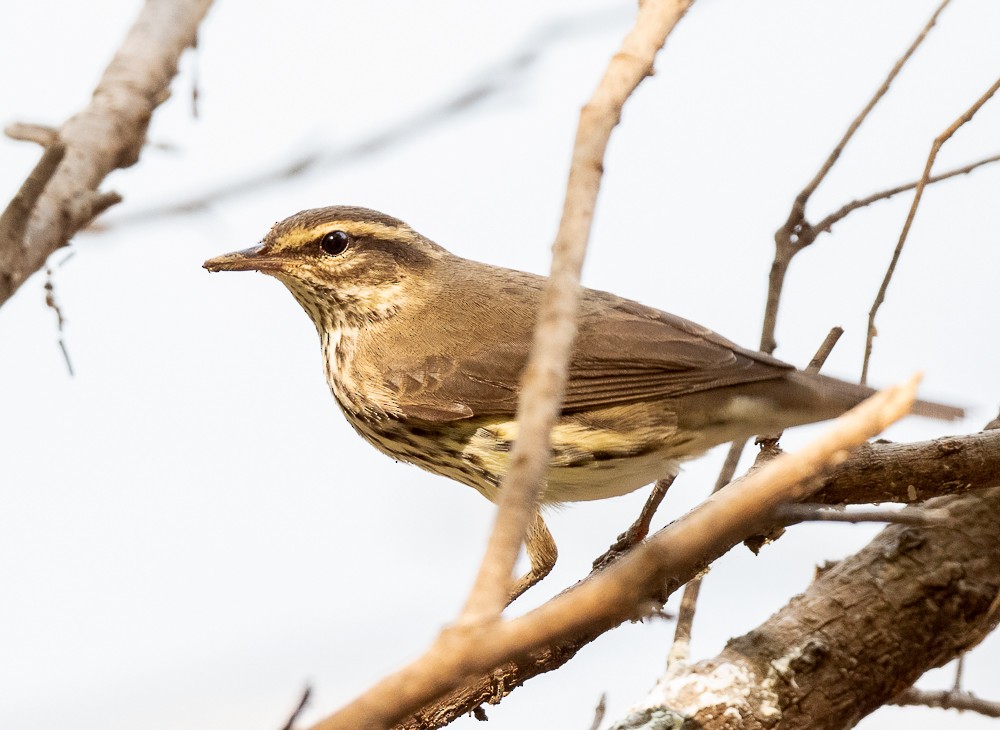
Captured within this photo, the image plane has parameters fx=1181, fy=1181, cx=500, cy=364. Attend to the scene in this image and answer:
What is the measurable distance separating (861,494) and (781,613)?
50 centimetres

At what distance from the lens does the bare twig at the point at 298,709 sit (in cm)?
173

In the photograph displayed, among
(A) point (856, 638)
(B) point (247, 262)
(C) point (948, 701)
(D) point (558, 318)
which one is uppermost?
(B) point (247, 262)

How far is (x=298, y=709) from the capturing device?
1.78 metres

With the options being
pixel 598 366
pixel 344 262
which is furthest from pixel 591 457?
pixel 344 262

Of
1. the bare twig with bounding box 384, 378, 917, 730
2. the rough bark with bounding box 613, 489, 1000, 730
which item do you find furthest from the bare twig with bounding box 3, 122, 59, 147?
the rough bark with bounding box 613, 489, 1000, 730

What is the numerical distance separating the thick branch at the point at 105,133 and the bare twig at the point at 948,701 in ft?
10.2

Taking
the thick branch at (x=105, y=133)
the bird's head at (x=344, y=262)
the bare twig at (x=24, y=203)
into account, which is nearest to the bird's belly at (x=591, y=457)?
the bird's head at (x=344, y=262)

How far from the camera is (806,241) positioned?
4445 mm

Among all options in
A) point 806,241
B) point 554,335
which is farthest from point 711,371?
point 554,335

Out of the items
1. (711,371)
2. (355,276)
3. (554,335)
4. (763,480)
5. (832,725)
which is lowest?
(832,725)

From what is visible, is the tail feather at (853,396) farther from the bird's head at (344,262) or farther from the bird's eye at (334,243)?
the bird's eye at (334,243)

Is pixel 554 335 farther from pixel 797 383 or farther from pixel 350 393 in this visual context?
pixel 350 393

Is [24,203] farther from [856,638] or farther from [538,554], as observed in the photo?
[856,638]

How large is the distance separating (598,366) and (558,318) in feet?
8.52
